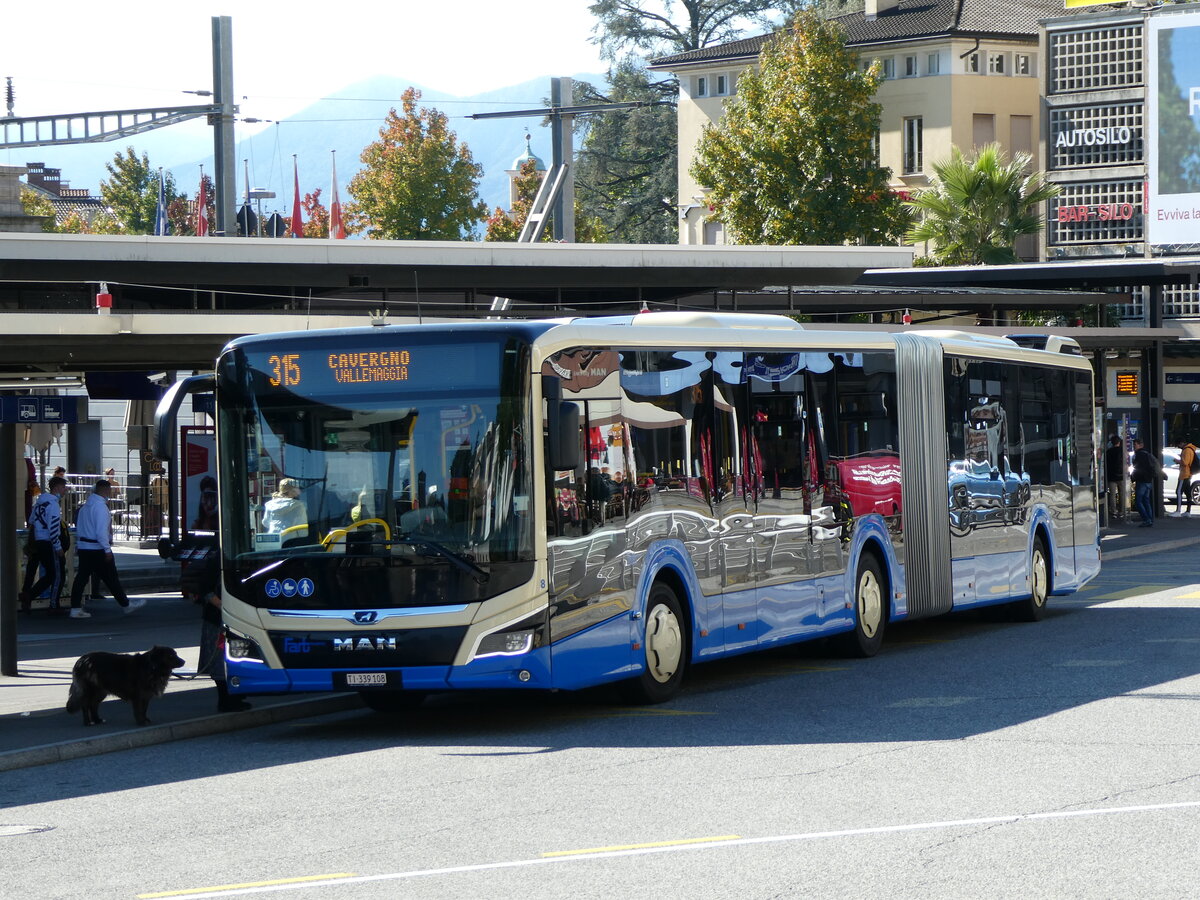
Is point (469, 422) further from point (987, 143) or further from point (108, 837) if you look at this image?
point (987, 143)

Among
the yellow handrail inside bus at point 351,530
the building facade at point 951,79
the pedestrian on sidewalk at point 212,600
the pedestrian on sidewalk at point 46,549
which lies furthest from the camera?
the building facade at point 951,79

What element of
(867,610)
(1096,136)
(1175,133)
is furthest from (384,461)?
(1096,136)

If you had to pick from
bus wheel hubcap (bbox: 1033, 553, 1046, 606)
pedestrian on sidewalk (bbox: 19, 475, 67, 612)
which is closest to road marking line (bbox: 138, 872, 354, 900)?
bus wheel hubcap (bbox: 1033, 553, 1046, 606)

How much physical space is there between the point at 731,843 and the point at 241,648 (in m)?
5.46

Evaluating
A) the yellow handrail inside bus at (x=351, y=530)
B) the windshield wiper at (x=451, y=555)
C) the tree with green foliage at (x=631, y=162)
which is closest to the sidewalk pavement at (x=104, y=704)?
the yellow handrail inside bus at (x=351, y=530)

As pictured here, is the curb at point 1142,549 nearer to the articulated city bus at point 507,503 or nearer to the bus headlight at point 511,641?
the articulated city bus at point 507,503

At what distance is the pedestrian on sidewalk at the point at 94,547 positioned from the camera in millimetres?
23859

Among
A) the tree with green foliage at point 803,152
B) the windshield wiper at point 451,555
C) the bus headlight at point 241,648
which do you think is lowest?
the bus headlight at point 241,648

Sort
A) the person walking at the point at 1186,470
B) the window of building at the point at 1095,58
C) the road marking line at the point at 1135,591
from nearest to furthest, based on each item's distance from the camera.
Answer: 1. the road marking line at the point at 1135,591
2. the person walking at the point at 1186,470
3. the window of building at the point at 1095,58

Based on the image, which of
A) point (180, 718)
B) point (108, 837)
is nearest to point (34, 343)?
point (180, 718)

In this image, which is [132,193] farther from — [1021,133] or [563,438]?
[563,438]

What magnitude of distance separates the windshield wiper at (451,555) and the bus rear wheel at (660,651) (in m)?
1.66

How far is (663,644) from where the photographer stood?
13750mm

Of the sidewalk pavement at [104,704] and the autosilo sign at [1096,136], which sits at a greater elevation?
the autosilo sign at [1096,136]
